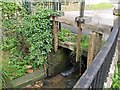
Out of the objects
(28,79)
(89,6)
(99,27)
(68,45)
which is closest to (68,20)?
(68,45)

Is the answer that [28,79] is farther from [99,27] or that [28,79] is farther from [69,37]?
[99,27]

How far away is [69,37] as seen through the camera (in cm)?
647

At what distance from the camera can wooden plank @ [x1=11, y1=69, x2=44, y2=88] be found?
545cm

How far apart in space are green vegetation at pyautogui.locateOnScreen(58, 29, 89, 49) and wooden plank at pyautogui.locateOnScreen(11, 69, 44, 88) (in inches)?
42.2

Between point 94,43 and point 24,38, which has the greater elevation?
point 94,43

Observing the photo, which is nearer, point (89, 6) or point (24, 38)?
point (24, 38)

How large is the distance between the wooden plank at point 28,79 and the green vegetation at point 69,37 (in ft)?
3.52

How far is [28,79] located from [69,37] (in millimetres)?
1678

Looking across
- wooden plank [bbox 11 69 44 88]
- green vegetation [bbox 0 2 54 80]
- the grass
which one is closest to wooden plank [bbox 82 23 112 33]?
green vegetation [bbox 0 2 54 80]

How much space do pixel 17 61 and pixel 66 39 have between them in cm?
145

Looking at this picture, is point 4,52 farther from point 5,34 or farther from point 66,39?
point 66,39

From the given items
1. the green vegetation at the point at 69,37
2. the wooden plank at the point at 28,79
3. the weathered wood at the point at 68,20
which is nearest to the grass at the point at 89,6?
the green vegetation at the point at 69,37

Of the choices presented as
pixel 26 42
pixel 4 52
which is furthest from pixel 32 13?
pixel 4 52

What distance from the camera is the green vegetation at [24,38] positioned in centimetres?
593
